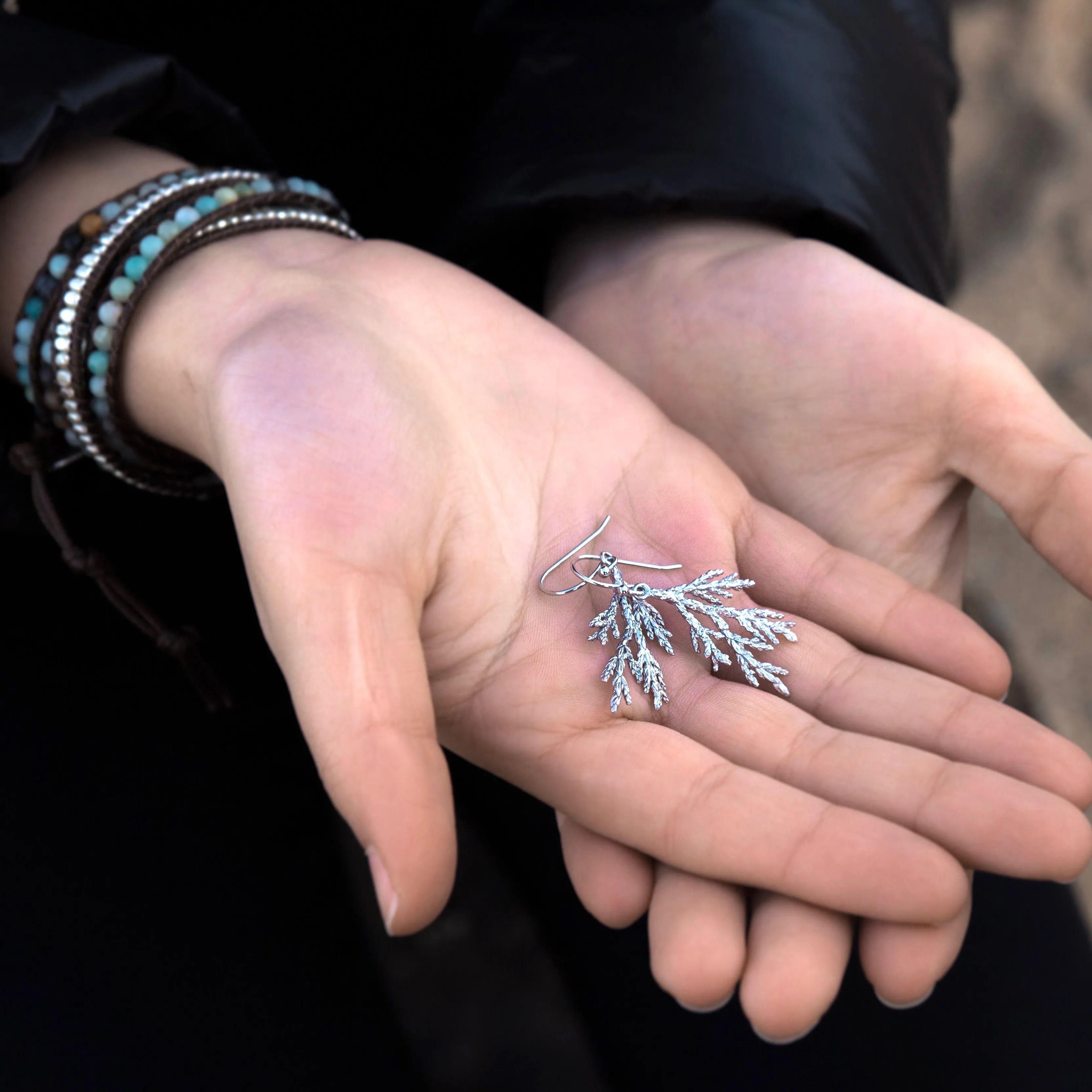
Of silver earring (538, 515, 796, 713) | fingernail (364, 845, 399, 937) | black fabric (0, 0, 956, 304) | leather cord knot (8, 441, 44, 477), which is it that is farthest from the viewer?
black fabric (0, 0, 956, 304)

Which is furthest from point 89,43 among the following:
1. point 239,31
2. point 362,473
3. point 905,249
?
point 905,249

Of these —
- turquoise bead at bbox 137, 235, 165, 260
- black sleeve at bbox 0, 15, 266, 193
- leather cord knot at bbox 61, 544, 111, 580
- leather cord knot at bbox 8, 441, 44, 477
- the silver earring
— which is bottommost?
the silver earring

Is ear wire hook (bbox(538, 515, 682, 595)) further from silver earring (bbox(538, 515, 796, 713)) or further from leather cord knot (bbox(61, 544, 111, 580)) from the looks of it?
leather cord knot (bbox(61, 544, 111, 580))

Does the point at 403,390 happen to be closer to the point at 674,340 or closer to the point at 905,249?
the point at 674,340

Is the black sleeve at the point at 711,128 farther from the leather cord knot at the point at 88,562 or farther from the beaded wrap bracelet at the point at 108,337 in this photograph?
the leather cord knot at the point at 88,562

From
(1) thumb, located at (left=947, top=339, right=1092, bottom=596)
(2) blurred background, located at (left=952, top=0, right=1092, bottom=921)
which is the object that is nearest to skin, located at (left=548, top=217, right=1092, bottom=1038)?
(1) thumb, located at (left=947, top=339, right=1092, bottom=596)

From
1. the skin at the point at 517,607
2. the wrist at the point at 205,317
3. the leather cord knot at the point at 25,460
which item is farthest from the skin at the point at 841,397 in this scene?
the leather cord knot at the point at 25,460
